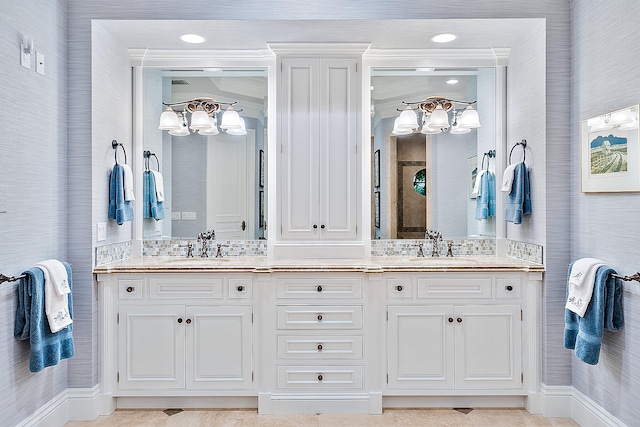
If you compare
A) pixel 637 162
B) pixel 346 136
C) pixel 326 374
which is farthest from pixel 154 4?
pixel 637 162

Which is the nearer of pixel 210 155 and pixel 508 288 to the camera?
pixel 508 288

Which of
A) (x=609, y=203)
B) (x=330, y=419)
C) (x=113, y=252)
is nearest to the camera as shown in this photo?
(x=609, y=203)

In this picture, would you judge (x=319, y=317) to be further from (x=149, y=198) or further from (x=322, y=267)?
(x=149, y=198)

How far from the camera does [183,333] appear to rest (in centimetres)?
258

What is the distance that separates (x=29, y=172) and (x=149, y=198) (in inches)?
37.3

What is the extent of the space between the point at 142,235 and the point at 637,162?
3066 mm

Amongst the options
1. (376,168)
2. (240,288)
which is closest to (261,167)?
(376,168)

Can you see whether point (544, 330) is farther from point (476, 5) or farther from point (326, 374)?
point (476, 5)

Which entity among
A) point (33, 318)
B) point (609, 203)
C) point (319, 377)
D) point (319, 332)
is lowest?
point (319, 377)

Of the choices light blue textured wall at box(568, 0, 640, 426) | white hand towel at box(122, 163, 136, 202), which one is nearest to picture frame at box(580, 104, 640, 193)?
light blue textured wall at box(568, 0, 640, 426)

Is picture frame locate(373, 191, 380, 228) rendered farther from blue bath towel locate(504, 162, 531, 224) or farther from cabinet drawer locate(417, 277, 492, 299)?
blue bath towel locate(504, 162, 531, 224)

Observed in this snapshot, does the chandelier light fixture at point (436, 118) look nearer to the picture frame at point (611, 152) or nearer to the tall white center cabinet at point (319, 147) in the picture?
the tall white center cabinet at point (319, 147)

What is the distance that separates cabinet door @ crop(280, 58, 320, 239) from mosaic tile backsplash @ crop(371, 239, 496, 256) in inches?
21.3

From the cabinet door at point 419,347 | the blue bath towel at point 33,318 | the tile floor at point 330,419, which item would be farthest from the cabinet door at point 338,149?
the blue bath towel at point 33,318
